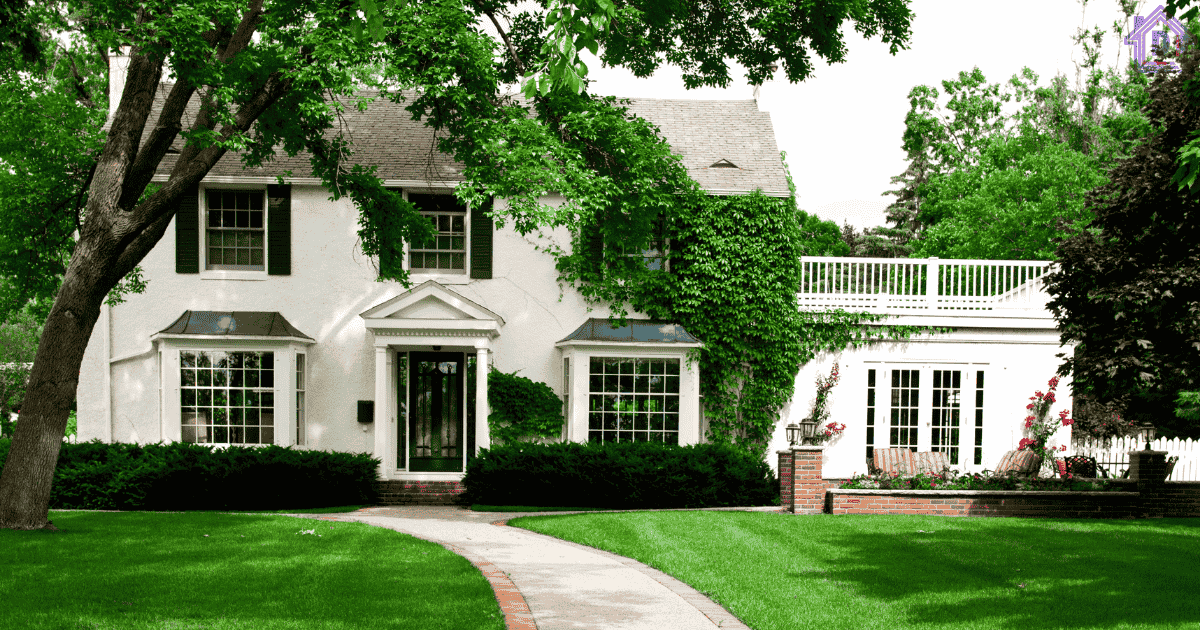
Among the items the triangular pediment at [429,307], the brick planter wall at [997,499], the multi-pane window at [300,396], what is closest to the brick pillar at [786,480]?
the brick planter wall at [997,499]

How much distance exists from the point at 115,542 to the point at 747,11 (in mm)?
11529

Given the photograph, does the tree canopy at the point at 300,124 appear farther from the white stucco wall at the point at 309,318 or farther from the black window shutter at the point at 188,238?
the black window shutter at the point at 188,238

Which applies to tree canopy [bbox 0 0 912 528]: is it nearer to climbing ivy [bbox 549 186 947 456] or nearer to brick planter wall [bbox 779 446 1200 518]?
climbing ivy [bbox 549 186 947 456]

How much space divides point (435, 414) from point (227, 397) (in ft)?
11.6

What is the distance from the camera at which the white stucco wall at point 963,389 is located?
56.5 ft

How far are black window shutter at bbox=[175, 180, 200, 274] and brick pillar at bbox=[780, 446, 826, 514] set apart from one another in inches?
423

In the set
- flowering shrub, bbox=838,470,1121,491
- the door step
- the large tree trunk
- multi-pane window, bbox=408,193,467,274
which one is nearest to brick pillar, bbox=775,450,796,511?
flowering shrub, bbox=838,470,1121,491

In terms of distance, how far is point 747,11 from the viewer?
14.8 metres

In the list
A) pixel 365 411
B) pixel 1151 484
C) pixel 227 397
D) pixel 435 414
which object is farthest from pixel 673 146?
pixel 1151 484

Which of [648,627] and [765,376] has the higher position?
[765,376]

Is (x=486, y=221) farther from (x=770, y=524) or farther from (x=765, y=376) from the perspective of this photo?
(x=770, y=524)

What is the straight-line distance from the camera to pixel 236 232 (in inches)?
650

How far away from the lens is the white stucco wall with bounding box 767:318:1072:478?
1722 centimetres

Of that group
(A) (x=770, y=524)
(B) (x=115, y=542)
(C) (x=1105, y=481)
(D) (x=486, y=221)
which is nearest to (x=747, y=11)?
(D) (x=486, y=221)
